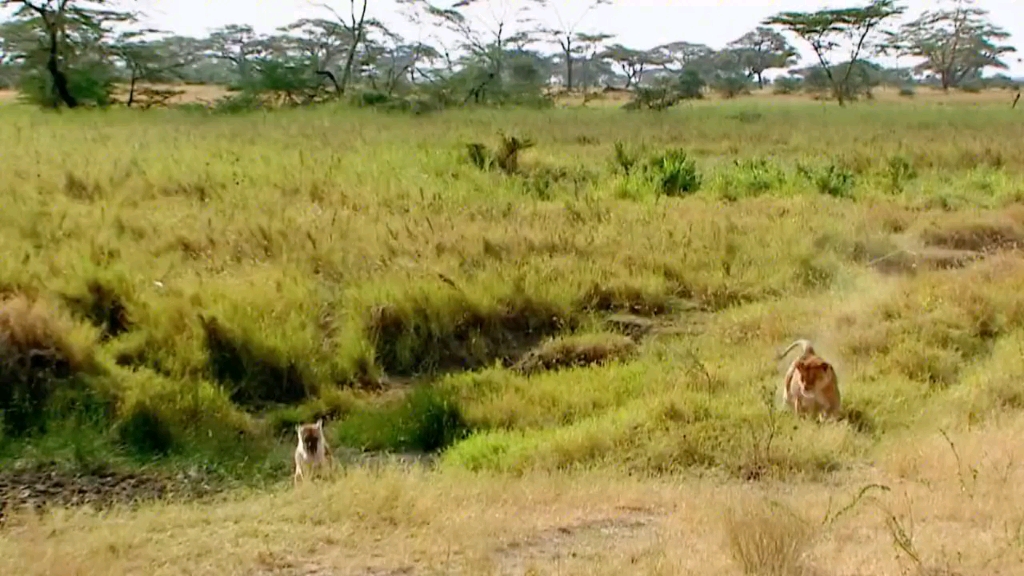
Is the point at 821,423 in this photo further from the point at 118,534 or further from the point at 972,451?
the point at 118,534

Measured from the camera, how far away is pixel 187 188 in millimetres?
12531

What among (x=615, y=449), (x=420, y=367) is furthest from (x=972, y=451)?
(x=420, y=367)

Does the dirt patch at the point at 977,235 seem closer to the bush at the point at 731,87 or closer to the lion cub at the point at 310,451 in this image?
the lion cub at the point at 310,451

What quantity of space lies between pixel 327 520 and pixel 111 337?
414 cm

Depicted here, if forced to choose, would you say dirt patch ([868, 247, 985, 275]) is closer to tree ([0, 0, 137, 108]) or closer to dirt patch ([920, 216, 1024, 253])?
dirt patch ([920, 216, 1024, 253])

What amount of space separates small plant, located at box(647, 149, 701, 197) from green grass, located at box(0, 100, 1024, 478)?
5cm

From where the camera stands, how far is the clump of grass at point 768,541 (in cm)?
357

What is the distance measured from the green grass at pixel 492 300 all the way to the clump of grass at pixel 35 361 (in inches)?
2.6

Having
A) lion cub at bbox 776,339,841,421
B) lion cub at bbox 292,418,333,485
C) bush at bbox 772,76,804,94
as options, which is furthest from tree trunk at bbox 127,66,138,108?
bush at bbox 772,76,804,94

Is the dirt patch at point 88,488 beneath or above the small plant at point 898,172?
beneath

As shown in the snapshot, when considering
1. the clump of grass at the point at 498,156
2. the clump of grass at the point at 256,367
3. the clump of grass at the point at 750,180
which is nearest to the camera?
the clump of grass at the point at 256,367

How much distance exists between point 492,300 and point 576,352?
915 mm

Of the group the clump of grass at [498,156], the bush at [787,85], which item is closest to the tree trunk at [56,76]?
the clump of grass at [498,156]

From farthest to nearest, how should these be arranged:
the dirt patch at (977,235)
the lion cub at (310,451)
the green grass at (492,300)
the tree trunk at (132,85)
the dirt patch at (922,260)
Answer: the tree trunk at (132,85), the dirt patch at (977,235), the dirt patch at (922,260), the green grass at (492,300), the lion cub at (310,451)
